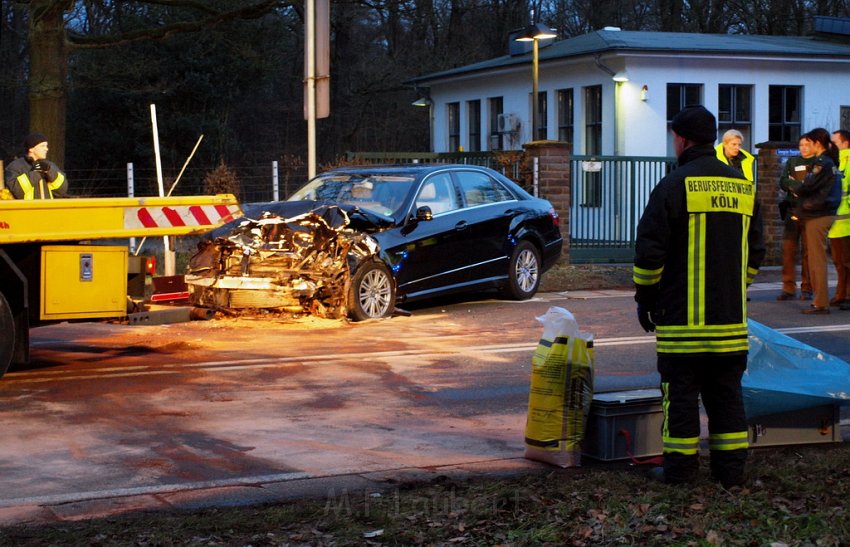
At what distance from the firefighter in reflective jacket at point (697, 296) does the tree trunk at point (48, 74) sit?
1458cm

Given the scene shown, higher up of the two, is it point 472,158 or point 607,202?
point 472,158

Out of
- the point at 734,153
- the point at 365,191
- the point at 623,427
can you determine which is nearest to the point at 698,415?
the point at 623,427

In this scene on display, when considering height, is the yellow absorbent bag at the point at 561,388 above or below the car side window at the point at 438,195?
below

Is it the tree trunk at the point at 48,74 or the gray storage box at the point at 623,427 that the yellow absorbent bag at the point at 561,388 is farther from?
the tree trunk at the point at 48,74

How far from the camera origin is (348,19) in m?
41.2

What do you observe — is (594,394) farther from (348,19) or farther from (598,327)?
(348,19)

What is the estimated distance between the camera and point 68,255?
909cm

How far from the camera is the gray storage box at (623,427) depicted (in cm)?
672

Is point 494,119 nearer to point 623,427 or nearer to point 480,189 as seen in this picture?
point 480,189

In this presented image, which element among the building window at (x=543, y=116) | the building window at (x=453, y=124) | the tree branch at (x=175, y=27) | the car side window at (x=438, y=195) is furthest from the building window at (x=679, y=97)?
the car side window at (x=438, y=195)

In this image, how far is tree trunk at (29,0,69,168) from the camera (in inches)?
749

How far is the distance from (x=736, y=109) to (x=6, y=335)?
22.3 meters

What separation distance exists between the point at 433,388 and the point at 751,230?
Answer: 11.2 ft

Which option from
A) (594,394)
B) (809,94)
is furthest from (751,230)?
(809,94)
